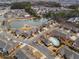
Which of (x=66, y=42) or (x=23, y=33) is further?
(x=23, y=33)

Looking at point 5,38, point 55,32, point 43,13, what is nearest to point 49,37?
Result: point 55,32

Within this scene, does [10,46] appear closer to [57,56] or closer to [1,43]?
[1,43]

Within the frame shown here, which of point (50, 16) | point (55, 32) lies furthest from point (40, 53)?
point (50, 16)

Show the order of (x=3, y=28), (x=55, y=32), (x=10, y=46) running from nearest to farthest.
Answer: (x=10, y=46), (x=55, y=32), (x=3, y=28)

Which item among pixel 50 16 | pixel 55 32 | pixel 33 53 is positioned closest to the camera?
pixel 33 53

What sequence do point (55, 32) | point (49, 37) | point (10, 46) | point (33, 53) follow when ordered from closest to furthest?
point (33, 53) < point (10, 46) < point (49, 37) < point (55, 32)

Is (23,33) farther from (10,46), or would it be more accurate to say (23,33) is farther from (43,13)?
(43,13)

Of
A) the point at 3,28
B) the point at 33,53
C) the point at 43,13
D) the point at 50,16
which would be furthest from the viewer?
the point at 43,13

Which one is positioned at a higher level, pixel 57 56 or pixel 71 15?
pixel 57 56

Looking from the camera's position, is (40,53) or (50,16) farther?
(50,16)
